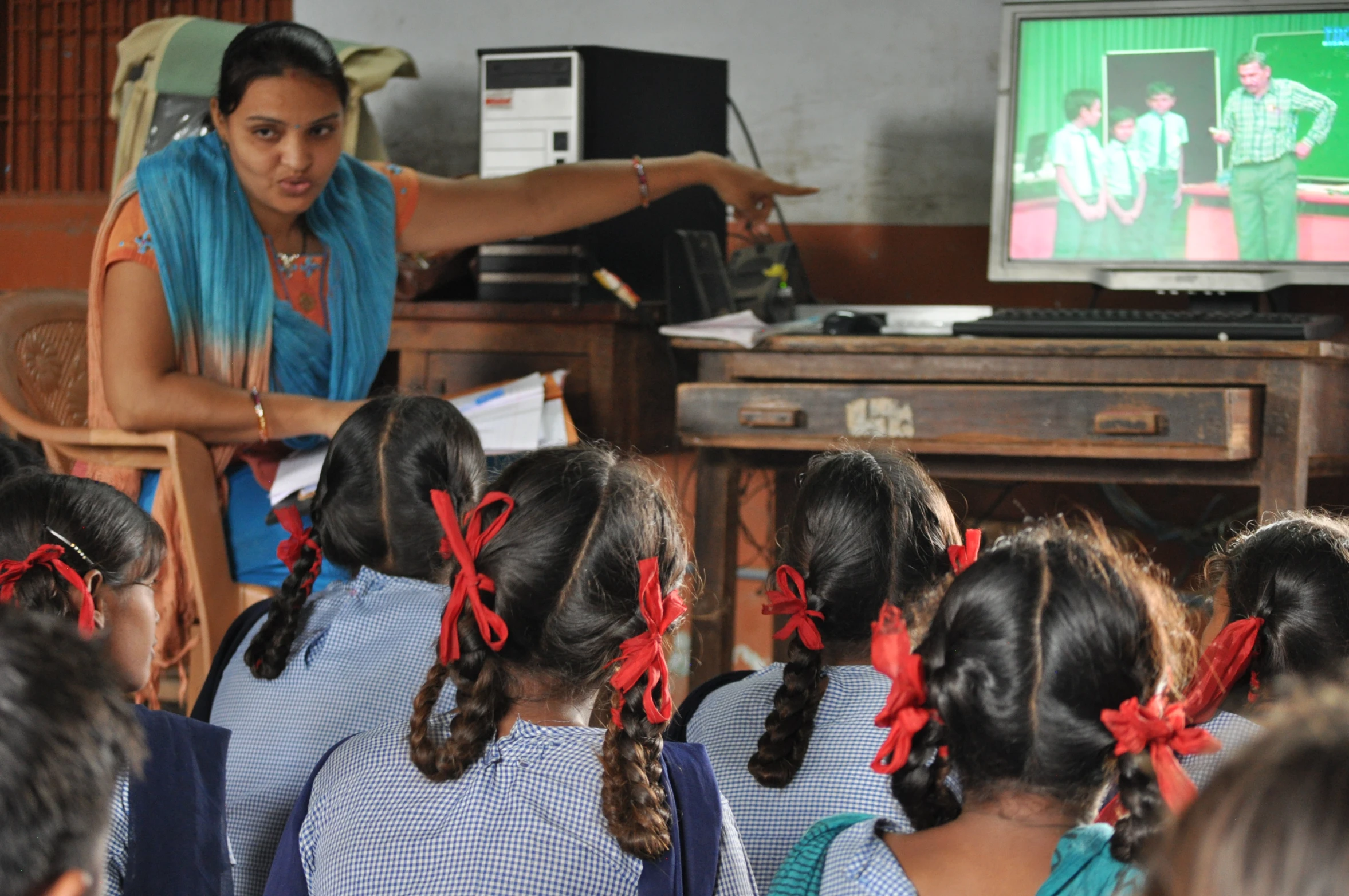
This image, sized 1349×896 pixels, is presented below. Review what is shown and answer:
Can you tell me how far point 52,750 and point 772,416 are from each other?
57.6 inches

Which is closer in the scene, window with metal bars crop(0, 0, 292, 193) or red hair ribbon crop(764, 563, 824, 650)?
red hair ribbon crop(764, 563, 824, 650)

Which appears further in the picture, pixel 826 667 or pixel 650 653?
pixel 826 667

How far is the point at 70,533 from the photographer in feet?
3.90

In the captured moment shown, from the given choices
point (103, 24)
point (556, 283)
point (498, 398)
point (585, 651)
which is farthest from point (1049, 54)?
point (103, 24)

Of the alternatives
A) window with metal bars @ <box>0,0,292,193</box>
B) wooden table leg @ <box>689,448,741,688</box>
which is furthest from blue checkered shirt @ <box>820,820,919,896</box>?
window with metal bars @ <box>0,0,292,193</box>

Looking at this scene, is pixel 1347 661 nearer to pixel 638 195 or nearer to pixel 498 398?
pixel 498 398

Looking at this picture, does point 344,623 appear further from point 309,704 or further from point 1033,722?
point 1033,722

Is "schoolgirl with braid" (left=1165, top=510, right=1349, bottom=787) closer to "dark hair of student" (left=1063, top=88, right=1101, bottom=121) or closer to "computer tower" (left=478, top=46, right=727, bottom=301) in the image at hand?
"dark hair of student" (left=1063, top=88, right=1101, bottom=121)

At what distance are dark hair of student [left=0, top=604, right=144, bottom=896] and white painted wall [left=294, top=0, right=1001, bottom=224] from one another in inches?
88.8

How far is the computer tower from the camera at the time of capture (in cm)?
228

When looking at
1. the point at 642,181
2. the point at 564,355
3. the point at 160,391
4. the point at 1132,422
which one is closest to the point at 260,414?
the point at 160,391

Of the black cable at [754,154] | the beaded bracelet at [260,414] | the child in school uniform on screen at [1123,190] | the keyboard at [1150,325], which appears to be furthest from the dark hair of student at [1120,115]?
the beaded bracelet at [260,414]

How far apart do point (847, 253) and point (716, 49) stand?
50 cm

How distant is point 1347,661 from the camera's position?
3.34 ft
